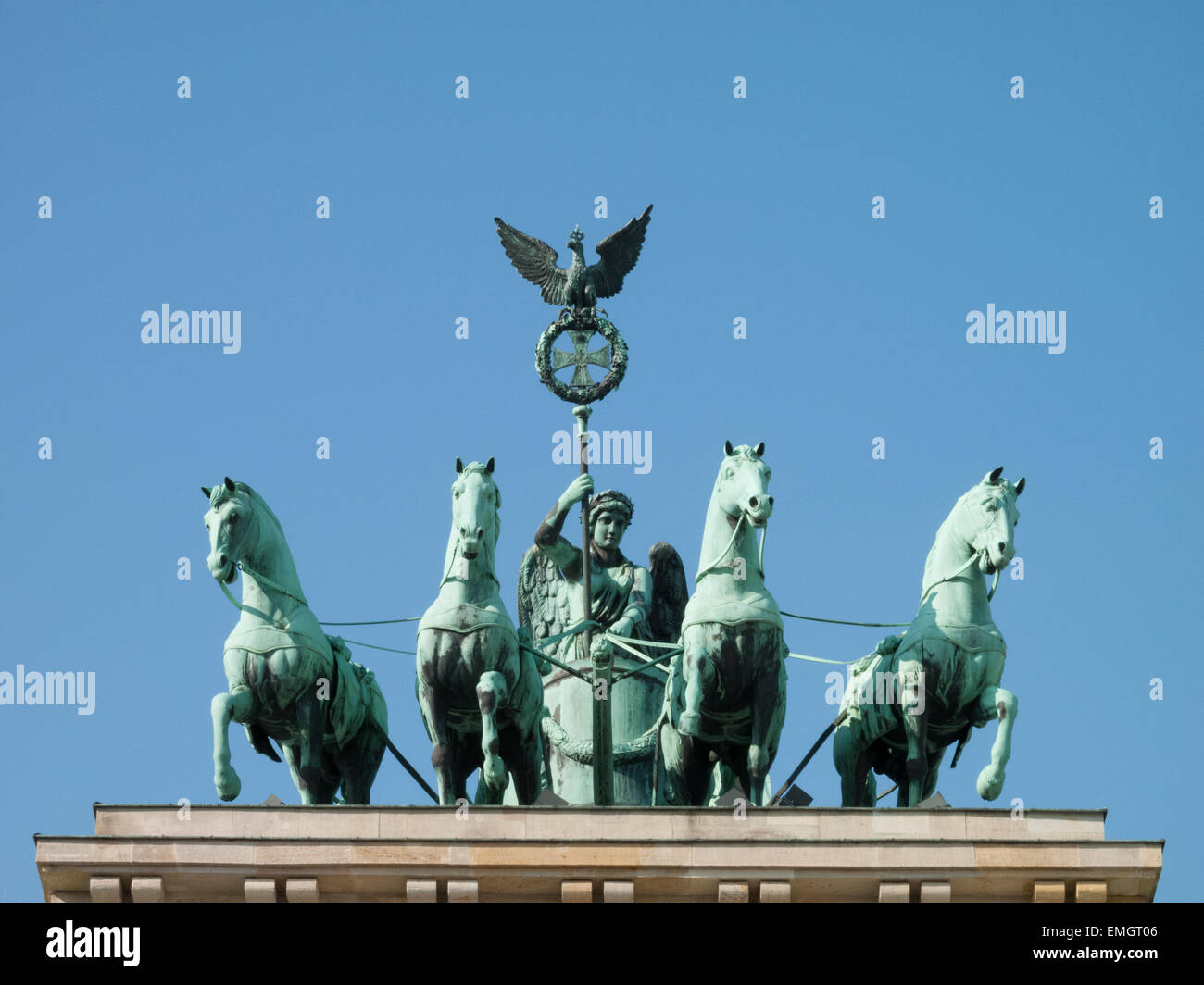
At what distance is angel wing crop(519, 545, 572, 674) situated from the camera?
40906mm

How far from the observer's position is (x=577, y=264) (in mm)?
40125

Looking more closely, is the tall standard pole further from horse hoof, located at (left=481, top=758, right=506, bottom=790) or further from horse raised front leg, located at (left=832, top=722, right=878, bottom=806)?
horse raised front leg, located at (left=832, top=722, right=878, bottom=806)

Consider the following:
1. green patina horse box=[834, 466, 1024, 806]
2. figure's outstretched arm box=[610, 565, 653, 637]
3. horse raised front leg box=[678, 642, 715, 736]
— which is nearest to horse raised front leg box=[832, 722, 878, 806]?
green patina horse box=[834, 466, 1024, 806]

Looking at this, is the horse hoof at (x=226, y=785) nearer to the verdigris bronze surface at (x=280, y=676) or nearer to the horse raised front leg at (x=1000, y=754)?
the verdigris bronze surface at (x=280, y=676)

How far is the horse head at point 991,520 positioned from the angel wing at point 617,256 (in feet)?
16.2

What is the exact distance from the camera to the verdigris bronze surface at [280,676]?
36.4 meters

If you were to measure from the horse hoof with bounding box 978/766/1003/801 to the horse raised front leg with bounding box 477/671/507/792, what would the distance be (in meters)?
3.90

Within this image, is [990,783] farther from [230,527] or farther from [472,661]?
[230,527]

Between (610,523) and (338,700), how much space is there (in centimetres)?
460
